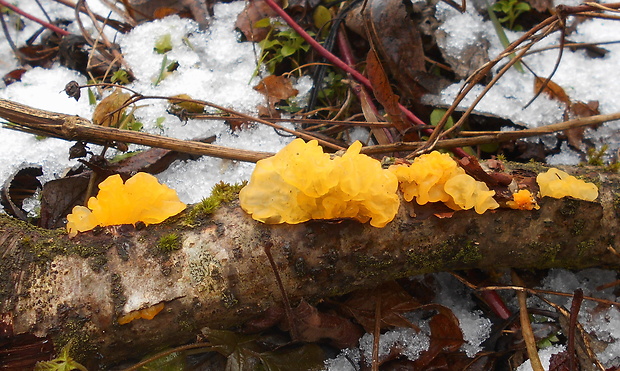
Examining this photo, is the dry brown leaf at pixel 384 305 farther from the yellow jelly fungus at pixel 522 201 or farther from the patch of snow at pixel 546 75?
the patch of snow at pixel 546 75

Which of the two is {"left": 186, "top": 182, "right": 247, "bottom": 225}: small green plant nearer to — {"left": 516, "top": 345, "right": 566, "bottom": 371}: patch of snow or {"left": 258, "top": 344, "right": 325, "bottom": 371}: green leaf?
{"left": 258, "top": 344, "right": 325, "bottom": 371}: green leaf

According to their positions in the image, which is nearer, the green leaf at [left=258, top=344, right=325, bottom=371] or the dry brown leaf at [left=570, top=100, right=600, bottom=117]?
the green leaf at [left=258, top=344, right=325, bottom=371]

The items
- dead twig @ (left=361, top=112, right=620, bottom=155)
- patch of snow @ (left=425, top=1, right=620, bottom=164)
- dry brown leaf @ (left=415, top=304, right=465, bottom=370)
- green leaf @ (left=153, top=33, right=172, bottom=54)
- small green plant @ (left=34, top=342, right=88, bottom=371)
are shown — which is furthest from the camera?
green leaf @ (left=153, top=33, right=172, bottom=54)

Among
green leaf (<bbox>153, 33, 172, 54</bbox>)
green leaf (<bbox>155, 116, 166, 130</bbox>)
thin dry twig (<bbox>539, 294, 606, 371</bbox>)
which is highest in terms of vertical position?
green leaf (<bbox>153, 33, 172, 54</bbox>)

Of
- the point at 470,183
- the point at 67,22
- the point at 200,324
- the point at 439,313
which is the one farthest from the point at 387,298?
the point at 67,22

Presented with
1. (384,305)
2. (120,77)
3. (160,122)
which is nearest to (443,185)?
(384,305)

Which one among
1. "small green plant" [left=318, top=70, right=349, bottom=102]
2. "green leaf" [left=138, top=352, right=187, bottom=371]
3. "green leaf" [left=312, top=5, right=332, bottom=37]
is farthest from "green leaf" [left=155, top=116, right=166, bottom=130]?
"green leaf" [left=138, top=352, right=187, bottom=371]

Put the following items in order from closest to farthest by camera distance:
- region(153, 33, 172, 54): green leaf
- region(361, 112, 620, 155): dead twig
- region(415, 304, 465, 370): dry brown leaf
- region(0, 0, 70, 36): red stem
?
1. region(415, 304, 465, 370): dry brown leaf
2. region(361, 112, 620, 155): dead twig
3. region(153, 33, 172, 54): green leaf
4. region(0, 0, 70, 36): red stem

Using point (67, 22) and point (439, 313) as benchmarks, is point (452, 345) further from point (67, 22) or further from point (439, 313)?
point (67, 22)
